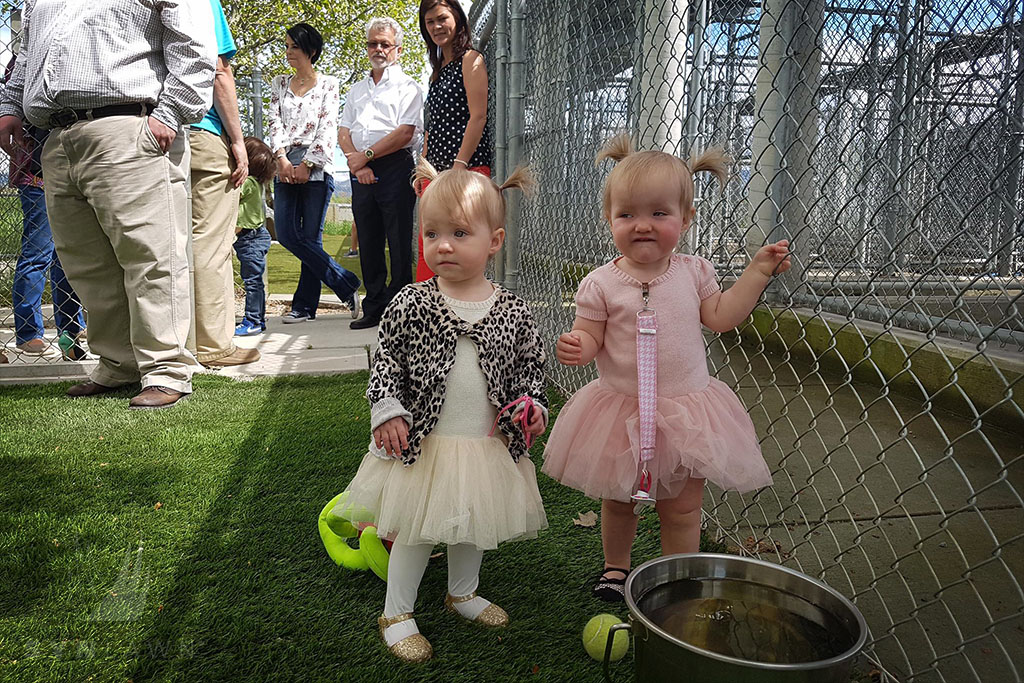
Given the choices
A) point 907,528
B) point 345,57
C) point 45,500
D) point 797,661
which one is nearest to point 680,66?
point 907,528

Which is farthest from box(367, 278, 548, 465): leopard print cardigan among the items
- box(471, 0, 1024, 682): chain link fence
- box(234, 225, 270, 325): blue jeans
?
Result: box(234, 225, 270, 325): blue jeans

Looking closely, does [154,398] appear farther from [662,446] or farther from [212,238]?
[662,446]

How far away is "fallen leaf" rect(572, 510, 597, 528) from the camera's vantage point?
2.66m

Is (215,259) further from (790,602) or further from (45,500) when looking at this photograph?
(790,602)

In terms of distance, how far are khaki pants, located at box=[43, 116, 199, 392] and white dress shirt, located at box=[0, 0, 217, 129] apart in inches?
5.3

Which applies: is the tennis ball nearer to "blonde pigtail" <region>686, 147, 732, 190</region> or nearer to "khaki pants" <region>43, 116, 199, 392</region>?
"blonde pigtail" <region>686, 147, 732, 190</region>

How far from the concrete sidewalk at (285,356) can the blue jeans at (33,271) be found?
20cm

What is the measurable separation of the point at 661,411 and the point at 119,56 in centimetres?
312

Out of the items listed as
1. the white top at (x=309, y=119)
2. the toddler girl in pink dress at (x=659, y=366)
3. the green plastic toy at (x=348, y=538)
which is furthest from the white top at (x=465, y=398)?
the white top at (x=309, y=119)

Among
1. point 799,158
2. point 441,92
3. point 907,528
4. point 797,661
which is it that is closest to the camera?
point 797,661

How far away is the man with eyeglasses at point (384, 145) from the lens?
5.50 m

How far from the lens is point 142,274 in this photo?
150 inches

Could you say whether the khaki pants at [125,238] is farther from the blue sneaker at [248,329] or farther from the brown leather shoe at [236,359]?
the blue sneaker at [248,329]

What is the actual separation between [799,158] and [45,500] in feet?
17.0
